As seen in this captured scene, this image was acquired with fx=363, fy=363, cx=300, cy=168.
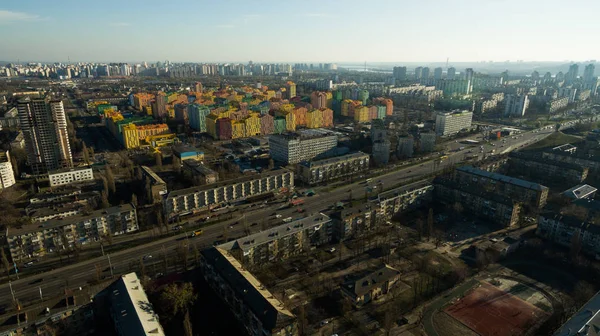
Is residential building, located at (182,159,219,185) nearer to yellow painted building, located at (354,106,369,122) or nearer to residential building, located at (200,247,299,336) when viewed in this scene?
residential building, located at (200,247,299,336)

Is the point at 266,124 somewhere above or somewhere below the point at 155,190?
above

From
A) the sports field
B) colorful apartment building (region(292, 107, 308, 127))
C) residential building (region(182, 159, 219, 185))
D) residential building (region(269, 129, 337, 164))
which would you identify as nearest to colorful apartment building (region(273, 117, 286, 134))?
colorful apartment building (region(292, 107, 308, 127))

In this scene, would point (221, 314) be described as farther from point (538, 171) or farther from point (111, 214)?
point (538, 171)

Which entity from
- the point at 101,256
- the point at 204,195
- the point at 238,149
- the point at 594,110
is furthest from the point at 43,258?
the point at 594,110

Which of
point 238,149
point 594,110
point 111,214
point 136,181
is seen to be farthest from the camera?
point 594,110

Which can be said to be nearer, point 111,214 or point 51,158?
point 111,214

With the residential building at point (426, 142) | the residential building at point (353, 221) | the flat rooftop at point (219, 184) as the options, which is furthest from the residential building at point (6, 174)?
the residential building at point (426, 142)

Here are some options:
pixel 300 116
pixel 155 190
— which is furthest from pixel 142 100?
pixel 155 190

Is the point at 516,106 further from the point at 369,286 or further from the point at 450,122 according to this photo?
the point at 369,286
